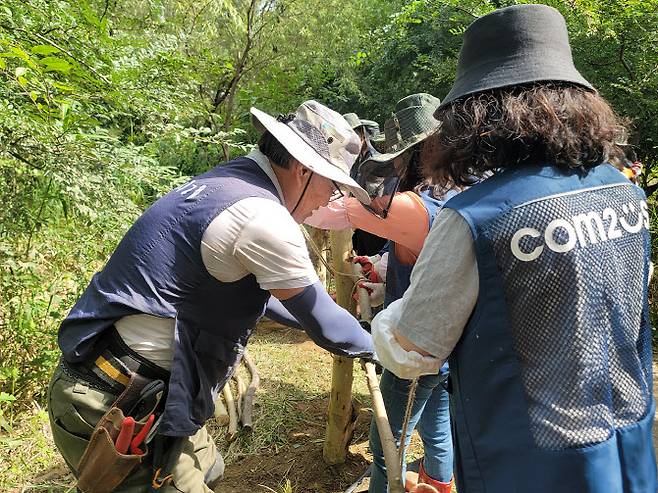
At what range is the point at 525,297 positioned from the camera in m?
1.04

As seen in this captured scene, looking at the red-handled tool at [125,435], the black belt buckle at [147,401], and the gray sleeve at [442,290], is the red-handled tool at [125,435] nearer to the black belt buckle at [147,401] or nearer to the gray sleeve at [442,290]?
the black belt buckle at [147,401]

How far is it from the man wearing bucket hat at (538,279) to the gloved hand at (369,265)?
5.97 ft

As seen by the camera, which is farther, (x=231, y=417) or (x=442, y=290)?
(x=231, y=417)

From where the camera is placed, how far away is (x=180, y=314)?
66.8 inches

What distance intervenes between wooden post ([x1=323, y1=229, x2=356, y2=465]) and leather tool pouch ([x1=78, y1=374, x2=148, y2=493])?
5.11ft

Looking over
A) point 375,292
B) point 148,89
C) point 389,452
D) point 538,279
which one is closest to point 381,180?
point 375,292

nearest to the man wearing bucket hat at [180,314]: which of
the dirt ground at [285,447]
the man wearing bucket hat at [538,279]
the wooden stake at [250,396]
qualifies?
the man wearing bucket hat at [538,279]

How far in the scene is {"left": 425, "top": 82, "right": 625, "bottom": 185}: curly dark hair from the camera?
1060 mm

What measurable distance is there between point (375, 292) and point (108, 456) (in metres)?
1.59

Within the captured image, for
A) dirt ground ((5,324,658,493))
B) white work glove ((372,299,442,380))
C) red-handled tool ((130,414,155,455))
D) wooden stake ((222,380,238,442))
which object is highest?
white work glove ((372,299,442,380))

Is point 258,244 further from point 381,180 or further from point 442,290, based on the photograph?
point 381,180

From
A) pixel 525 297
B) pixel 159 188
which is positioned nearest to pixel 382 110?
pixel 159 188

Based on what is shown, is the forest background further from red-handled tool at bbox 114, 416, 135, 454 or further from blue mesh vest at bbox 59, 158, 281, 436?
red-handled tool at bbox 114, 416, 135, 454

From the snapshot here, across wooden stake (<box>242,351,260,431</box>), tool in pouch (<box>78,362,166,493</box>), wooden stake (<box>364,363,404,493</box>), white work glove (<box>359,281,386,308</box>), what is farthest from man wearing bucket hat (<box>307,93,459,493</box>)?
wooden stake (<box>242,351,260,431</box>)
